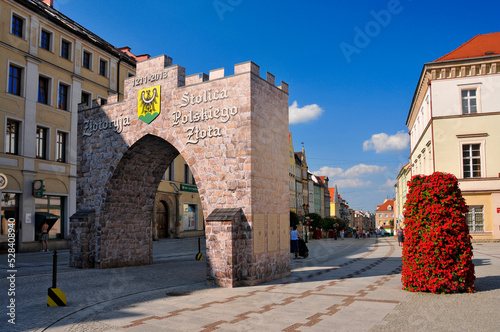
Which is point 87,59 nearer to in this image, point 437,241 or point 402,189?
point 437,241

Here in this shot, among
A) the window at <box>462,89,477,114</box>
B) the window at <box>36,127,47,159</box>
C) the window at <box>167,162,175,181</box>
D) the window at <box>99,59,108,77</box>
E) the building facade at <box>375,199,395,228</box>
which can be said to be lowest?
the building facade at <box>375,199,395,228</box>

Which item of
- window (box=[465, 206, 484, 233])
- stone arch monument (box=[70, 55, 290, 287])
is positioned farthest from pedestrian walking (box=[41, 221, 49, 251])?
window (box=[465, 206, 484, 233])

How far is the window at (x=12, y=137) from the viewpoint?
71.9 ft

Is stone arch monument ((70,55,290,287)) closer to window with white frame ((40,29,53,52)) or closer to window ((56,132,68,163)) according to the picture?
window ((56,132,68,163))

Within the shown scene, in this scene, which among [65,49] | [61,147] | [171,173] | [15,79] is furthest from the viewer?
[171,173]

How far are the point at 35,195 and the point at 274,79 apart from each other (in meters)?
16.3

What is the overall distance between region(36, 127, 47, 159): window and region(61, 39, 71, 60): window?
5086 mm

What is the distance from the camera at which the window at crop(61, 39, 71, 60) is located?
25844mm

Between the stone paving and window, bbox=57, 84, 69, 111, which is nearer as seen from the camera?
the stone paving

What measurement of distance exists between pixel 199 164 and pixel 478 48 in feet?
81.7

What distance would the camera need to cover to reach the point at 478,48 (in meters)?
28.5

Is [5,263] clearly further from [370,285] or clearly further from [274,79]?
[370,285]

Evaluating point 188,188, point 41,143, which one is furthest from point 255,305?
point 188,188

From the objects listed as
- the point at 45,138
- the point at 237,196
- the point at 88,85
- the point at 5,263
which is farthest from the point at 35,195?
the point at 237,196
